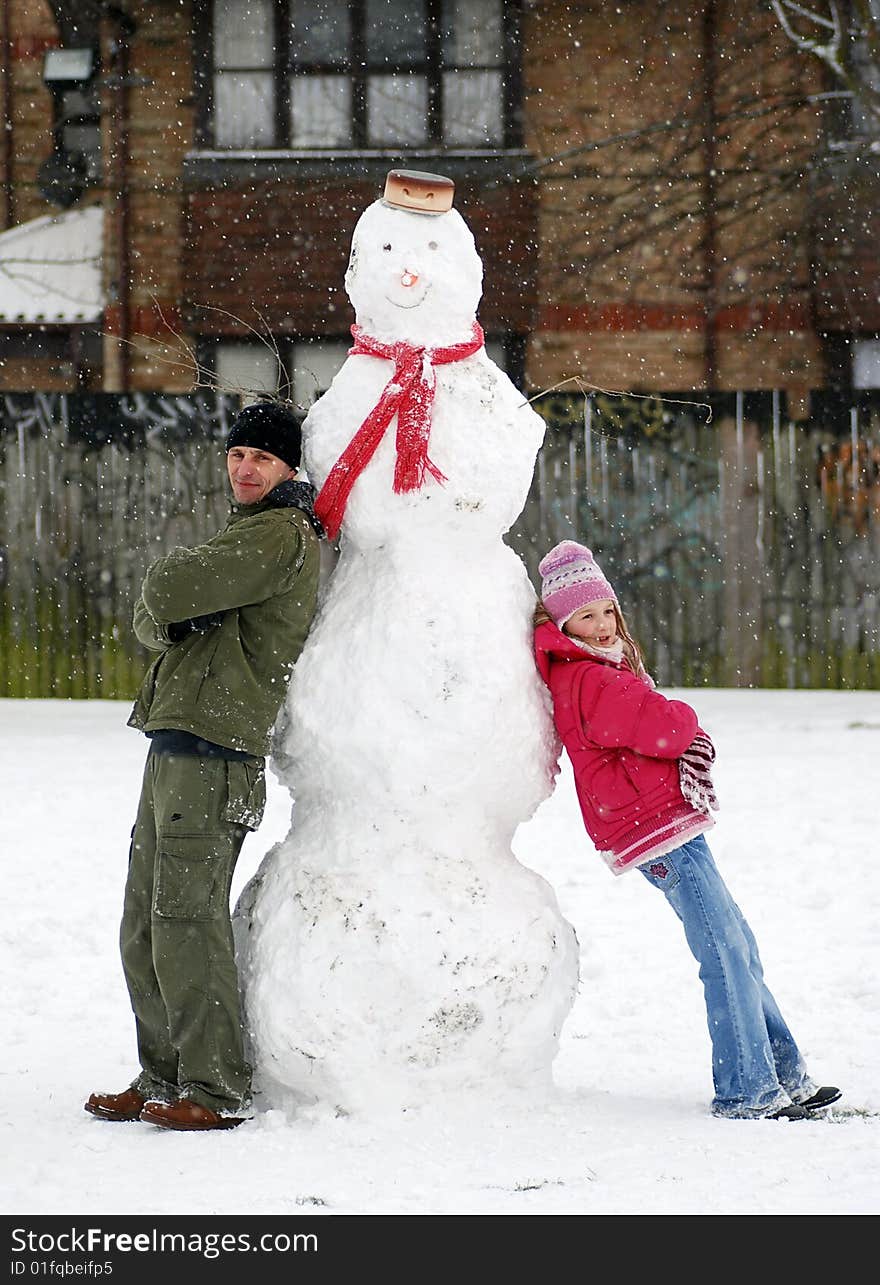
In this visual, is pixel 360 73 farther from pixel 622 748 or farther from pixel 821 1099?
pixel 821 1099

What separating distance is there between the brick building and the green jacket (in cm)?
1093

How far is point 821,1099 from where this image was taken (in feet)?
13.4

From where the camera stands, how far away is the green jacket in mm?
3781

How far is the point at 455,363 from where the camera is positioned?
4047 mm

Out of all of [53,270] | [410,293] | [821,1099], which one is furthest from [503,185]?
[821,1099]

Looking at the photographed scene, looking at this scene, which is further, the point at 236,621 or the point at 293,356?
the point at 293,356

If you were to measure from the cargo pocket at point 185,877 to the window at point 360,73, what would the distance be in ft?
40.4

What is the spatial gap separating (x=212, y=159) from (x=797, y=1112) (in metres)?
12.6

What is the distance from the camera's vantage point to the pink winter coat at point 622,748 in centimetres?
389

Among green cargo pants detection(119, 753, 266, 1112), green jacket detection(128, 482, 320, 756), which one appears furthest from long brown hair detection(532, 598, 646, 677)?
green cargo pants detection(119, 753, 266, 1112)

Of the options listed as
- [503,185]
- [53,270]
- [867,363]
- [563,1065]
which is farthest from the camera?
[53,270]

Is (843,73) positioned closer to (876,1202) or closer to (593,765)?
(593,765)

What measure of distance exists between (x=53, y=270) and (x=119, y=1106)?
510 inches

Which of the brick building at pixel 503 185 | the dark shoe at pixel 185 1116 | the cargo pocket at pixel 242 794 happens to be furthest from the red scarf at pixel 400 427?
the brick building at pixel 503 185
